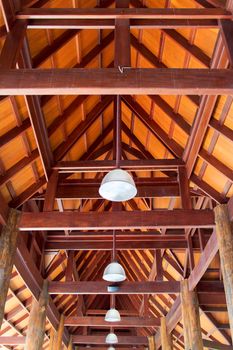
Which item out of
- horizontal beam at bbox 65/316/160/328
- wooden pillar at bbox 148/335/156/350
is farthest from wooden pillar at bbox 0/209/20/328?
wooden pillar at bbox 148/335/156/350

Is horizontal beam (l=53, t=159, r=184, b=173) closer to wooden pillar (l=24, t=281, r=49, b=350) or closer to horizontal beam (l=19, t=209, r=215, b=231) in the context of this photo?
horizontal beam (l=19, t=209, r=215, b=231)

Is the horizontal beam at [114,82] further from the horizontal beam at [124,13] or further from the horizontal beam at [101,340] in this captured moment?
the horizontal beam at [101,340]

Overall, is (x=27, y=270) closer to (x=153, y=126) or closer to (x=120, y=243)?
(x=120, y=243)

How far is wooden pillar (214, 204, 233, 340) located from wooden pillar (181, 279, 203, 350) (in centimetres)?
293

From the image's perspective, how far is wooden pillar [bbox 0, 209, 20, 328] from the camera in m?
6.47

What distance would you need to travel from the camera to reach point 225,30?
17.2 feet

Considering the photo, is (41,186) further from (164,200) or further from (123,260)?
(123,260)

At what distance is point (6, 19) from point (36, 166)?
11.9 feet

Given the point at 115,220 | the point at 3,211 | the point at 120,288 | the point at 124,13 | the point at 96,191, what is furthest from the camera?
the point at 120,288

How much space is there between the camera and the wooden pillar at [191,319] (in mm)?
8571

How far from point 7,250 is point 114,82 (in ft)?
13.8

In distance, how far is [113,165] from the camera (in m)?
8.66

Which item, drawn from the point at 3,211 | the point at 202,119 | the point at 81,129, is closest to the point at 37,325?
the point at 3,211

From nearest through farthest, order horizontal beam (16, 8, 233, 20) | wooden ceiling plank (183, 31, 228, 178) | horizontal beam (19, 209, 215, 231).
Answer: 1. horizontal beam (16, 8, 233, 20)
2. wooden ceiling plank (183, 31, 228, 178)
3. horizontal beam (19, 209, 215, 231)
